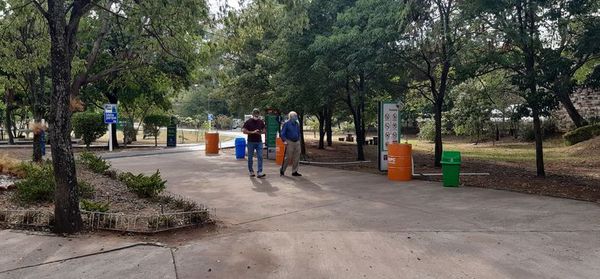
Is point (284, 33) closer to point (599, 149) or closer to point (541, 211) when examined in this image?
point (541, 211)

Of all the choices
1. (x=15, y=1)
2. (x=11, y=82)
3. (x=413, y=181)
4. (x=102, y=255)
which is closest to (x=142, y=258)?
(x=102, y=255)

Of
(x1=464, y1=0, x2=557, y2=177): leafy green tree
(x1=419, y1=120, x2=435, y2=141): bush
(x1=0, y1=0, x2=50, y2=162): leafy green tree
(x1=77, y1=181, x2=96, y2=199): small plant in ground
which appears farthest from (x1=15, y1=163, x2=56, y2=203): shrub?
(x1=419, y1=120, x2=435, y2=141): bush

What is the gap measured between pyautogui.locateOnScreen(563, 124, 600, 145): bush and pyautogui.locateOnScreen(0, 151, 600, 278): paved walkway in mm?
18449

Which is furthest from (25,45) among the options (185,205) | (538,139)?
(538,139)

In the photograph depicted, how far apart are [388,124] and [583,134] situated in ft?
55.1

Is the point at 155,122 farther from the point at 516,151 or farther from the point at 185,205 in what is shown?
the point at 185,205

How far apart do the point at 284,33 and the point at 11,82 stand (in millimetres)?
9095

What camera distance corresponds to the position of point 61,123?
5418mm

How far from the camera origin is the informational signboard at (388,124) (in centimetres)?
A: 1259

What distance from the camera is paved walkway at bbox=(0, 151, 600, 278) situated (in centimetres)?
446

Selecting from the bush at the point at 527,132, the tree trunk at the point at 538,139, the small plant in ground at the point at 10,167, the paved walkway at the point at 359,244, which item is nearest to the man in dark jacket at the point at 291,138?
the paved walkway at the point at 359,244

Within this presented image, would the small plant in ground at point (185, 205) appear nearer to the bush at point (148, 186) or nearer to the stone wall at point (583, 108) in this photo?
the bush at point (148, 186)

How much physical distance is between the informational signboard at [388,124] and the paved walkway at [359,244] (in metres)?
3.87

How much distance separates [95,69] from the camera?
23078 millimetres
